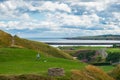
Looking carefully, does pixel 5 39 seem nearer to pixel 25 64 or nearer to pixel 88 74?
pixel 25 64

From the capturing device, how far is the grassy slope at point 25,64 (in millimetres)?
37750

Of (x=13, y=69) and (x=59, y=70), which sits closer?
(x=59, y=70)

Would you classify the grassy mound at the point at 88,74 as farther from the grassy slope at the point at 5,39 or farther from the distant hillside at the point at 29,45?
the distant hillside at the point at 29,45

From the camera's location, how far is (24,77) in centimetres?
3250

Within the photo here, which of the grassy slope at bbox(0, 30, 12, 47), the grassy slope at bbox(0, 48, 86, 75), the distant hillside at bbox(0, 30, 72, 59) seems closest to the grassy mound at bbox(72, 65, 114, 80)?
the grassy slope at bbox(0, 48, 86, 75)

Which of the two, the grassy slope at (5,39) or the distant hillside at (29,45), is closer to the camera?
the grassy slope at (5,39)

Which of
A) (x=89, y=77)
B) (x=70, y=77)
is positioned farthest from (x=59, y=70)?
(x=89, y=77)

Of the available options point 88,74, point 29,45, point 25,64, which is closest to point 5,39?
point 29,45

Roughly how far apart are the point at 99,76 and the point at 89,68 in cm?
200

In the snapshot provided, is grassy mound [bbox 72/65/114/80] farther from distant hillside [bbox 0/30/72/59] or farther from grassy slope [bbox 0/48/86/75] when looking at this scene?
distant hillside [bbox 0/30/72/59]

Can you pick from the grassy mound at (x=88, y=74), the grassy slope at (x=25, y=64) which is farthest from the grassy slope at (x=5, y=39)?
the grassy mound at (x=88, y=74)

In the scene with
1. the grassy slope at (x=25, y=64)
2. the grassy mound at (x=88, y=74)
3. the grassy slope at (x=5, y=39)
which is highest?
the grassy slope at (x=5, y=39)

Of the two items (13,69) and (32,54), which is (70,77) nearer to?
(13,69)

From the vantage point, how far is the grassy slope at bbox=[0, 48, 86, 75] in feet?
124
